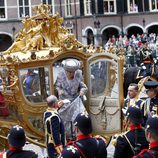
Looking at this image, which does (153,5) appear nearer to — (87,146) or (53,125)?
(53,125)

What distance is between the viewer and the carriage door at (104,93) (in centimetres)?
888

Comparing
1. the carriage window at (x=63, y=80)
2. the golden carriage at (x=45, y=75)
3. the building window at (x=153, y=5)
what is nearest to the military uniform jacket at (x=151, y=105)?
the golden carriage at (x=45, y=75)

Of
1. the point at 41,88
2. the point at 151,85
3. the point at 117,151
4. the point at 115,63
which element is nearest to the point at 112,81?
the point at 115,63

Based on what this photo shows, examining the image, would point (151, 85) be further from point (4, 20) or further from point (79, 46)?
point (4, 20)

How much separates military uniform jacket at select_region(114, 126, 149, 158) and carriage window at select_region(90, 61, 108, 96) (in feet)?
13.0

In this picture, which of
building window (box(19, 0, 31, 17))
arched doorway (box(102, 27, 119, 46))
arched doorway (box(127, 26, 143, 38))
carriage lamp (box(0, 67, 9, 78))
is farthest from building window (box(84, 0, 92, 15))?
carriage lamp (box(0, 67, 9, 78))

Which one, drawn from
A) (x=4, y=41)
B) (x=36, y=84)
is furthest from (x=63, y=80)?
(x=4, y=41)

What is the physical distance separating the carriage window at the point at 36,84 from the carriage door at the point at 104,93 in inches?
35.6

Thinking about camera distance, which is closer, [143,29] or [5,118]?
[5,118]

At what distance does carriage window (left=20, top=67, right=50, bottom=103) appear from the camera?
8.48 metres

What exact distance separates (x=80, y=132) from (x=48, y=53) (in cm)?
369

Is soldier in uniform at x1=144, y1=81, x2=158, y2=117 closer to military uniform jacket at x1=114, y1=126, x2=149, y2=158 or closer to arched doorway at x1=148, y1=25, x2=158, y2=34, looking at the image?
military uniform jacket at x1=114, y1=126, x2=149, y2=158

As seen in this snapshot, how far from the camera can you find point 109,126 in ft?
29.4

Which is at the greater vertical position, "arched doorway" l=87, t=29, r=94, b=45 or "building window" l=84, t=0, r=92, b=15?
"building window" l=84, t=0, r=92, b=15
